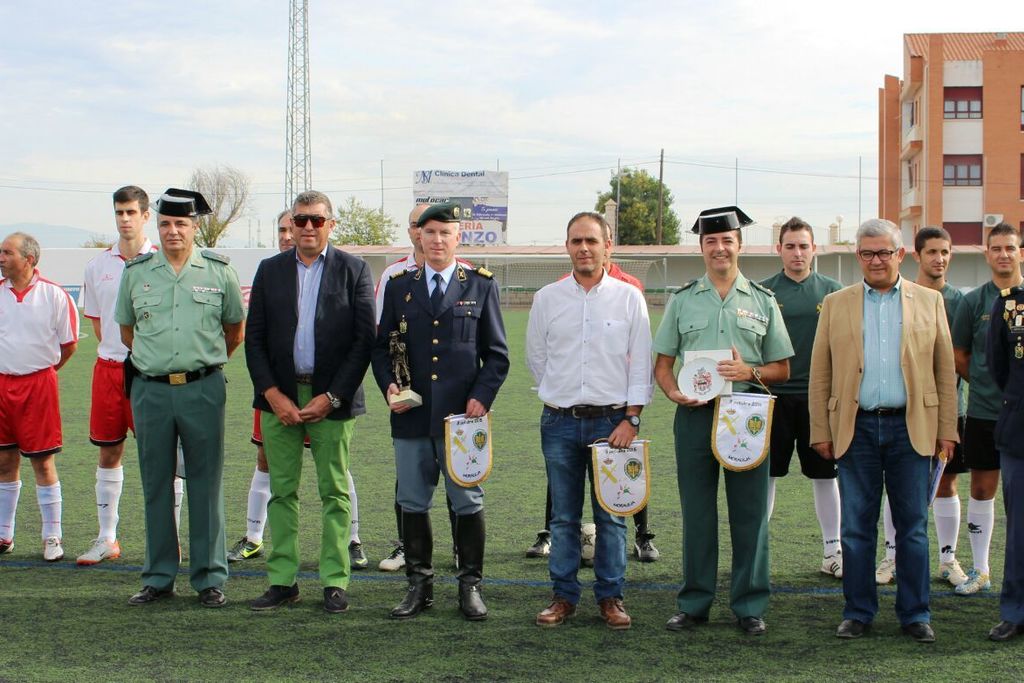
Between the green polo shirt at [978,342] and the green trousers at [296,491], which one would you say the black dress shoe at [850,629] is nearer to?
the green polo shirt at [978,342]

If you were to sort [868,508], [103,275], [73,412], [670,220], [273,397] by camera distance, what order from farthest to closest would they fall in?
[670,220]
[73,412]
[103,275]
[273,397]
[868,508]

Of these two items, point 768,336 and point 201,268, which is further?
point 201,268

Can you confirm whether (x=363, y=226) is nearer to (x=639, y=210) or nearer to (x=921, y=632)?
(x=639, y=210)

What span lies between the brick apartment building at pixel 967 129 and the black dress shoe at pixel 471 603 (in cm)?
4616

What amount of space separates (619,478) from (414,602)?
3.94ft

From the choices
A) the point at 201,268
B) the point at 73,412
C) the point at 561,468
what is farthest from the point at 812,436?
the point at 73,412

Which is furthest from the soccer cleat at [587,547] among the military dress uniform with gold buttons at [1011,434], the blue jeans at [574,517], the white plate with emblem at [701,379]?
the military dress uniform with gold buttons at [1011,434]

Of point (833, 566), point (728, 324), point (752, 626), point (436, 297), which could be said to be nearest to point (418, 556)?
point (436, 297)

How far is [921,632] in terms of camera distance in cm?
477

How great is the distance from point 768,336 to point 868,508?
923mm

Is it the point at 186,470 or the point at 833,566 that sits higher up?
A: the point at 186,470

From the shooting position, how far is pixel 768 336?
5109 millimetres

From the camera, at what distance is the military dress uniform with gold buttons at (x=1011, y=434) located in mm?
4836

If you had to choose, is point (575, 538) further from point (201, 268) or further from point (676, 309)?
point (201, 268)
